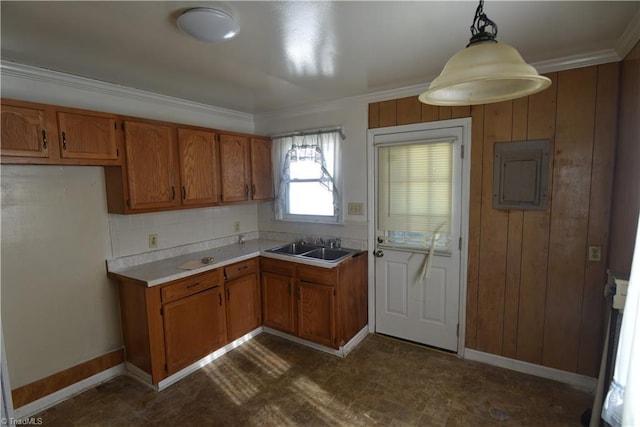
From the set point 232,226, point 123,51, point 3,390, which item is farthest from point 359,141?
point 3,390

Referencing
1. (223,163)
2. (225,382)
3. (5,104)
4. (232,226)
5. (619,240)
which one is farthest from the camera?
(232,226)

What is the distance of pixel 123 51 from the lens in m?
2.01

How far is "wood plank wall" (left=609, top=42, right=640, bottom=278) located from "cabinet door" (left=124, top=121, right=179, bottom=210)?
10.8 feet

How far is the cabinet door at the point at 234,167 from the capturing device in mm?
3234

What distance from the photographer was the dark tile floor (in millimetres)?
2156

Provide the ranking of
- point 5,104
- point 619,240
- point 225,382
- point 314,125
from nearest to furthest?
point 5,104
point 619,240
point 225,382
point 314,125

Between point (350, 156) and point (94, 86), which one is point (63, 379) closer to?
point (94, 86)

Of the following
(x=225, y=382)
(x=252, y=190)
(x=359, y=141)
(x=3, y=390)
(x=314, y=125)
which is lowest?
(x=225, y=382)

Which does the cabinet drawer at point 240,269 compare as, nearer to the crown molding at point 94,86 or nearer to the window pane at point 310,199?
the window pane at point 310,199

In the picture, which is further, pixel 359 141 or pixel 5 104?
pixel 359 141

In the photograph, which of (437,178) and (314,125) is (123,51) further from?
(437,178)

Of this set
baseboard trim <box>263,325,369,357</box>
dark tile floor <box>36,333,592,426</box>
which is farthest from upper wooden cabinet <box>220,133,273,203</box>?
dark tile floor <box>36,333,592,426</box>

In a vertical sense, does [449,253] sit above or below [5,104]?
below

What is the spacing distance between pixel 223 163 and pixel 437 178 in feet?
6.93
